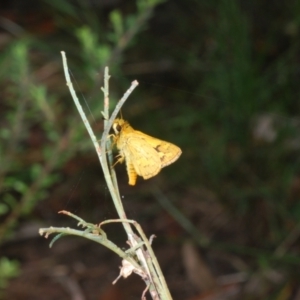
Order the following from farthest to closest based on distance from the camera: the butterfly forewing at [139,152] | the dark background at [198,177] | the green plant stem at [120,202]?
the dark background at [198,177] < the butterfly forewing at [139,152] < the green plant stem at [120,202]

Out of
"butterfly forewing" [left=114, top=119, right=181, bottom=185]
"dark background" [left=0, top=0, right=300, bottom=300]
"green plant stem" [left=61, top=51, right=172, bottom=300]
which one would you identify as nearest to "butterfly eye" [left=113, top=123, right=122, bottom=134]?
"butterfly forewing" [left=114, top=119, right=181, bottom=185]

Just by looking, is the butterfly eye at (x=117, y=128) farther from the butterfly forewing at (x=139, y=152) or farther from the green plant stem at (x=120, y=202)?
the green plant stem at (x=120, y=202)

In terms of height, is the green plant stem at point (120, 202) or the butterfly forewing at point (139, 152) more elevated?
the butterfly forewing at point (139, 152)

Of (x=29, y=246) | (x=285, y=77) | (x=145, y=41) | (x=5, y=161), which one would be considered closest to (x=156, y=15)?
(x=145, y=41)

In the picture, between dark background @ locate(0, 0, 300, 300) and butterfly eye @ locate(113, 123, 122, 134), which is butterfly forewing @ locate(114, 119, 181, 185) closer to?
butterfly eye @ locate(113, 123, 122, 134)

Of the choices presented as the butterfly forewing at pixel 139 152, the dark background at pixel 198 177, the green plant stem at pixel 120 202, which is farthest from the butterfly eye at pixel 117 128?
the dark background at pixel 198 177

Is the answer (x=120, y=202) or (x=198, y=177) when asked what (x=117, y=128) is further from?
(x=198, y=177)

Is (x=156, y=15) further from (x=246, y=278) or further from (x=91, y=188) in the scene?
(x=246, y=278)

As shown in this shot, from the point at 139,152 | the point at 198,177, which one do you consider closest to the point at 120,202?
the point at 139,152
